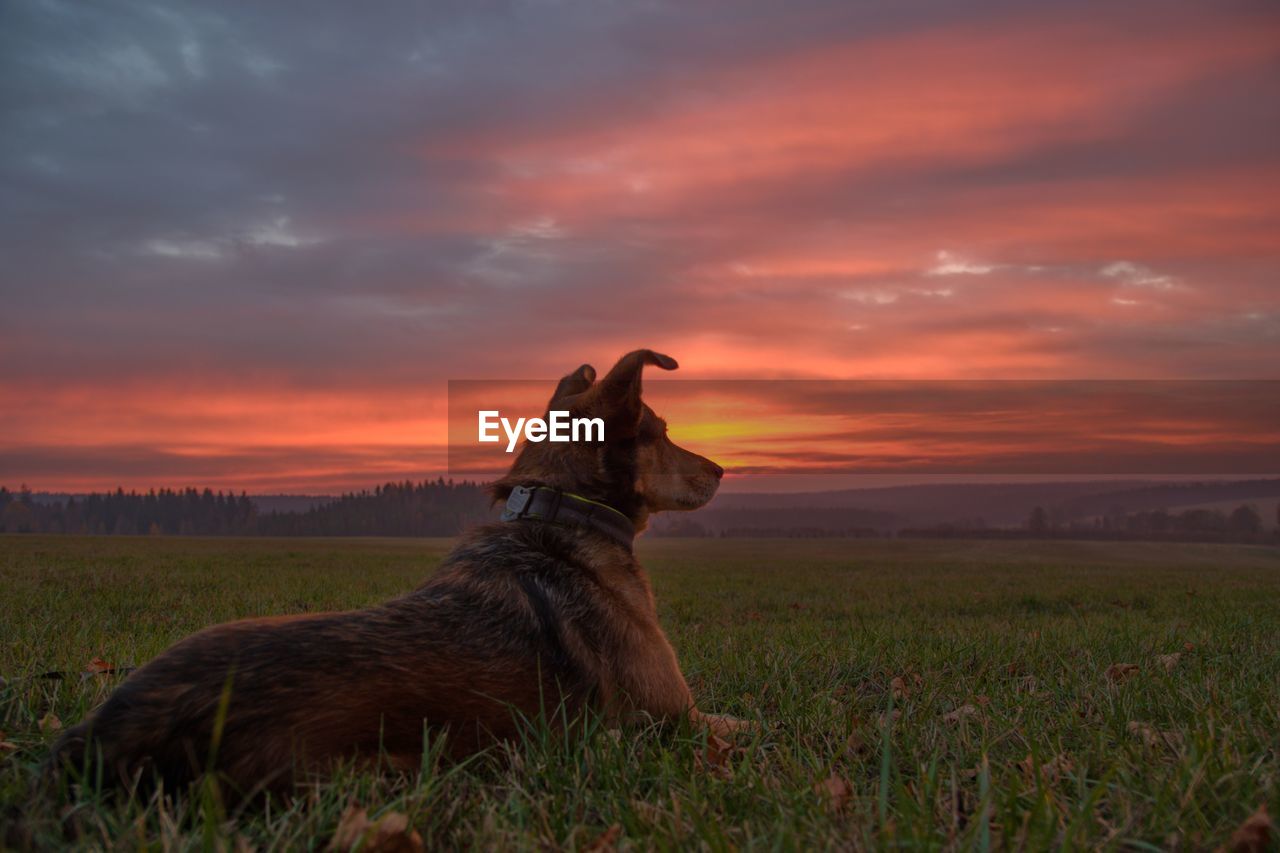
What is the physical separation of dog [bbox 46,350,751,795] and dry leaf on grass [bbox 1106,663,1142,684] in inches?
154

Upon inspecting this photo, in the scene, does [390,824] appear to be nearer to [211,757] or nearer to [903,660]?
[211,757]

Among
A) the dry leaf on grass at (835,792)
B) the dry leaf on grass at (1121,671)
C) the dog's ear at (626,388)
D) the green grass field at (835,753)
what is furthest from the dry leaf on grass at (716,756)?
the dry leaf on grass at (1121,671)

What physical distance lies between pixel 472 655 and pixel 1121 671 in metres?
6.34

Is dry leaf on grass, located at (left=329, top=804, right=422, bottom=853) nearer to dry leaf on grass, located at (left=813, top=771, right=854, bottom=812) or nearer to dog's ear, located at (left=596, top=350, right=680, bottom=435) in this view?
dry leaf on grass, located at (left=813, top=771, right=854, bottom=812)

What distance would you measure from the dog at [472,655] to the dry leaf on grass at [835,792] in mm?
1326

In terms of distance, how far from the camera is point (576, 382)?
6.33 metres

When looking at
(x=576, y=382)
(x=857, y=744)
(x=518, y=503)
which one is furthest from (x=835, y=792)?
(x=576, y=382)

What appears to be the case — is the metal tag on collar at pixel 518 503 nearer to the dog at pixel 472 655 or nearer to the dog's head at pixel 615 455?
the dog at pixel 472 655

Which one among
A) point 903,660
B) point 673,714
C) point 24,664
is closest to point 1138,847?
point 673,714

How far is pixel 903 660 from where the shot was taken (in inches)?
324

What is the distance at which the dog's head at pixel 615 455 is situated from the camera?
5.50 metres

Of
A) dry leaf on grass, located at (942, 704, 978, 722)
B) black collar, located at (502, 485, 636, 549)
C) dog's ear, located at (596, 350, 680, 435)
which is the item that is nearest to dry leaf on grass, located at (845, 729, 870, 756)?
dry leaf on grass, located at (942, 704, 978, 722)

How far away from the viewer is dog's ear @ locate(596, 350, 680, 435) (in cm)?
535

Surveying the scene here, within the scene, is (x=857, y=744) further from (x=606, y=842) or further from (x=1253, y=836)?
(x=606, y=842)
